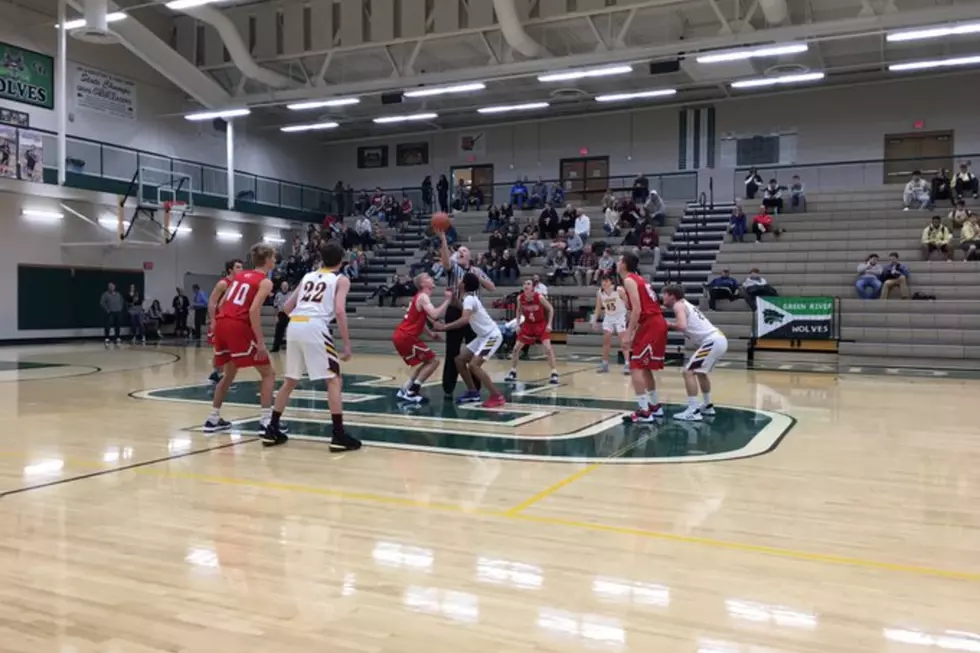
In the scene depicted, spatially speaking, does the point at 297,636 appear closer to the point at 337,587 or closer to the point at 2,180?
the point at 337,587

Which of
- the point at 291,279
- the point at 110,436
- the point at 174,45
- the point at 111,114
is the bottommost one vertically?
the point at 110,436

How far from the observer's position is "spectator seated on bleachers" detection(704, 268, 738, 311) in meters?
18.1

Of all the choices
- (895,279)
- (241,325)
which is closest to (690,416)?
(241,325)

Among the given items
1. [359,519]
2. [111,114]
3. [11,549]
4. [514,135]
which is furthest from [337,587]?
[514,135]

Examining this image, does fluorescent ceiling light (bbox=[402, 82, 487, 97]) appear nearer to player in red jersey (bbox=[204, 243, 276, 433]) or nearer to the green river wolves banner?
the green river wolves banner

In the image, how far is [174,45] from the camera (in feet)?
82.9

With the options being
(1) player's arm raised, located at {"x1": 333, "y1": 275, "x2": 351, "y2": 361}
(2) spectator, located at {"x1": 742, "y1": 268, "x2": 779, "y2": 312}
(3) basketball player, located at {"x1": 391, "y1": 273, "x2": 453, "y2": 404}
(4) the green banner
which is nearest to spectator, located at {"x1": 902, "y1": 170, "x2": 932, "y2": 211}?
(2) spectator, located at {"x1": 742, "y1": 268, "x2": 779, "y2": 312}

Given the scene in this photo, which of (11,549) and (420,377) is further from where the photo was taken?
(420,377)

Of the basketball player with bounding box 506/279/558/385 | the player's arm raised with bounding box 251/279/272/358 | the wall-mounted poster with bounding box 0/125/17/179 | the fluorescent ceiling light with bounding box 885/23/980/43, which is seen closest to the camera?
the player's arm raised with bounding box 251/279/272/358

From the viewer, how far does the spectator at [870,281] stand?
1745 cm

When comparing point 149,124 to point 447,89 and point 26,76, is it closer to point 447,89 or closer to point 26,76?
point 26,76

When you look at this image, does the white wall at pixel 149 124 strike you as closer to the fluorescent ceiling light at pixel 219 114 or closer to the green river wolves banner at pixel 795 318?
the fluorescent ceiling light at pixel 219 114

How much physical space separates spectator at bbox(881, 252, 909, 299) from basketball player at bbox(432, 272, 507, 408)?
38.6ft

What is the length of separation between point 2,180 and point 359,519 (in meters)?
19.9
